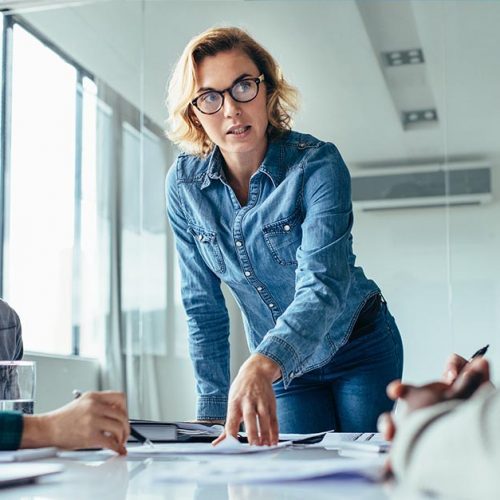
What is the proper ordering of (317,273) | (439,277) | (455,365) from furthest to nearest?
(439,277) → (317,273) → (455,365)

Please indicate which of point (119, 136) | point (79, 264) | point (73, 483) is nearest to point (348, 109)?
point (119, 136)

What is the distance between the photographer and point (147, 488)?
0.77 meters

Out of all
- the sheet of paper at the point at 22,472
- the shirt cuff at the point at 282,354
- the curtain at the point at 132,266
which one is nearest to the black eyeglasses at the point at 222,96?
the shirt cuff at the point at 282,354

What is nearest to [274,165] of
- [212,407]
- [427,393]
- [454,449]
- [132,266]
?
[212,407]

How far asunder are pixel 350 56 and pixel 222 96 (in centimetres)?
251

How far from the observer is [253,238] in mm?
1816

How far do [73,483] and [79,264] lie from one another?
152 inches

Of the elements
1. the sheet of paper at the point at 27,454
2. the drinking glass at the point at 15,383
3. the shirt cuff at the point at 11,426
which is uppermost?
the drinking glass at the point at 15,383

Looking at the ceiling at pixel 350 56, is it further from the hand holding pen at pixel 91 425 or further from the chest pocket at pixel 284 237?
the hand holding pen at pixel 91 425

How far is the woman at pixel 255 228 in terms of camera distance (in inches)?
70.2

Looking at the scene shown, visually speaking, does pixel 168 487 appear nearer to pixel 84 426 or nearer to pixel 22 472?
pixel 22 472

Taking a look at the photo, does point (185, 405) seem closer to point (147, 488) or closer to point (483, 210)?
point (483, 210)

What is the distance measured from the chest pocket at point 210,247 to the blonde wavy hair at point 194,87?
187 millimetres

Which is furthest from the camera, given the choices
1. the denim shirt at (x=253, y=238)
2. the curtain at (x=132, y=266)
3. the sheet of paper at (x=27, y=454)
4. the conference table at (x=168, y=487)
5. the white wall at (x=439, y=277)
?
the curtain at (x=132, y=266)
